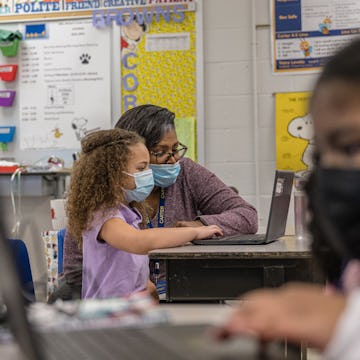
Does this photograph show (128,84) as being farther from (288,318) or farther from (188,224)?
(288,318)

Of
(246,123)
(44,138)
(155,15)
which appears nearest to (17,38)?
(44,138)

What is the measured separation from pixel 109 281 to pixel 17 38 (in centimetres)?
228

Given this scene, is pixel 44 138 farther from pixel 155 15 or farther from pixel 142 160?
pixel 142 160

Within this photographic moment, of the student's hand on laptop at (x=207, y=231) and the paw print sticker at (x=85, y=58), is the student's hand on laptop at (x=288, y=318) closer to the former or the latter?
the student's hand on laptop at (x=207, y=231)

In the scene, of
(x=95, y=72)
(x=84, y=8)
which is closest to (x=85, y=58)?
(x=95, y=72)

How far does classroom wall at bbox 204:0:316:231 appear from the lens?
136 inches

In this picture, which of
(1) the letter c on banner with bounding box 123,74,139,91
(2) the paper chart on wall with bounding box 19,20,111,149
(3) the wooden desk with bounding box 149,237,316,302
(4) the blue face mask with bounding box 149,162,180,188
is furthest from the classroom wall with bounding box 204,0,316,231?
(3) the wooden desk with bounding box 149,237,316,302

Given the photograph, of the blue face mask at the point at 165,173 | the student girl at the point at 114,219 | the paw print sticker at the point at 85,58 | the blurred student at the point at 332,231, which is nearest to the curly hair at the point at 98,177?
the student girl at the point at 114,219

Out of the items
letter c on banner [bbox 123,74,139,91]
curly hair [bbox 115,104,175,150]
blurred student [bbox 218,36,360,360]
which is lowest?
blurred student [bbox 218,36,360,360]

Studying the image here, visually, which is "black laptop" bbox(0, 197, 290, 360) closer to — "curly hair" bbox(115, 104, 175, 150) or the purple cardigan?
the purple cardigan

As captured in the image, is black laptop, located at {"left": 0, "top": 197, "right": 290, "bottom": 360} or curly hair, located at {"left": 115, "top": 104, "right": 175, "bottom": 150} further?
curly hair, located at {"left": 115, "top": 104, "right": 175, "bottom": 150}

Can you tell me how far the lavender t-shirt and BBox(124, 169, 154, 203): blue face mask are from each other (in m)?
0.11

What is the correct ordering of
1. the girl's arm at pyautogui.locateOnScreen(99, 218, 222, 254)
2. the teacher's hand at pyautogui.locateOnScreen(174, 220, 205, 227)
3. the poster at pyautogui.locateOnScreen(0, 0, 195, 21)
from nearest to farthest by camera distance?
1. the girl's arm at pyautogui.locateOnScreen(99, 218, 222, 254)
2. the teacher's hand at pyautogui.locateOnScreen(174, 220, 205, 227)
3. the poster at pyautogui.locateOnScreen(0, 0, 195, 21)

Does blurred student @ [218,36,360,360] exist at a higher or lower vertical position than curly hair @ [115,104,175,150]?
lower
